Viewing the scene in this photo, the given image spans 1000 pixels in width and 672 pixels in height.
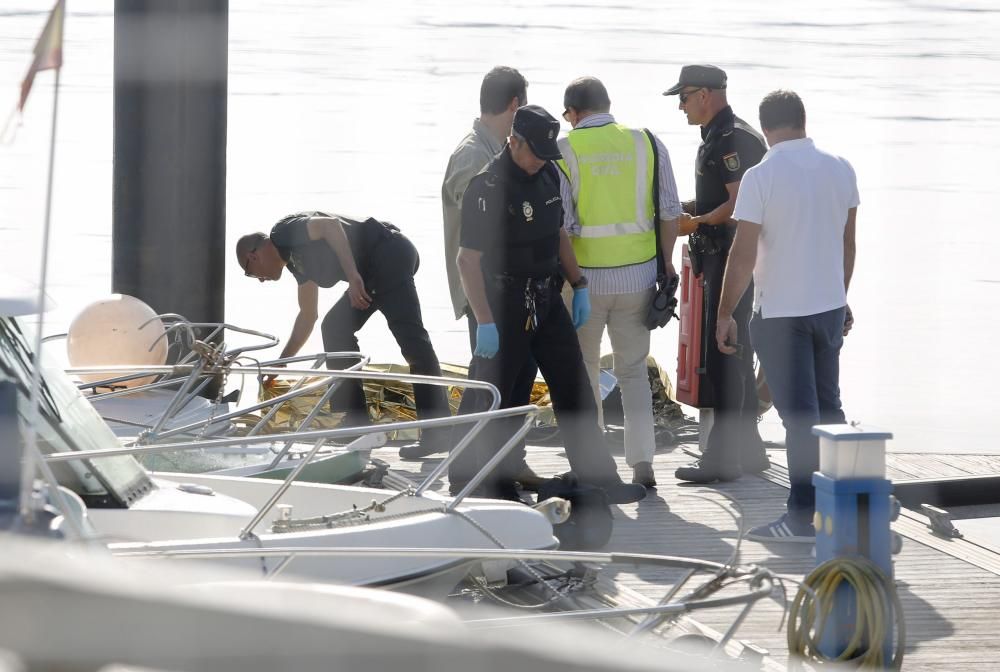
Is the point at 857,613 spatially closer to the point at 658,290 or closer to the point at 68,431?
the point at 68,431

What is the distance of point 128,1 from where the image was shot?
24.5ft

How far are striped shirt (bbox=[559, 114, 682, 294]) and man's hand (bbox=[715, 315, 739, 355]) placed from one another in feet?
1.39

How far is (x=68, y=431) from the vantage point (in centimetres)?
379

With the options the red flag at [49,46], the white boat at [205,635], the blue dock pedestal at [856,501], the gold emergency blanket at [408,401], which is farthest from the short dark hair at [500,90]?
the white boat at [205,635]

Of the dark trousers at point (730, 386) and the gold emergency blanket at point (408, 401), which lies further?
the gold emergency blanket at point (408, 401)

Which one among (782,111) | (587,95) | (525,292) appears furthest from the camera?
(587,95)

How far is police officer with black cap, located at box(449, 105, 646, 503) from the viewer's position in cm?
542

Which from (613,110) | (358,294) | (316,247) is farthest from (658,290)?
(613,110)

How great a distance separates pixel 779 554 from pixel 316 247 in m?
2.62

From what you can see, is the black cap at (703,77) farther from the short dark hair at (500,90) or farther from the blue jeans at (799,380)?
the blue jeans at (799,380)

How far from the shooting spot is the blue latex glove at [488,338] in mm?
5578

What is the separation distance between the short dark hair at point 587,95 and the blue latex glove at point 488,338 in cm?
97

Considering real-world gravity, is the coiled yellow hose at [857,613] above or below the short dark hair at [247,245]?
below

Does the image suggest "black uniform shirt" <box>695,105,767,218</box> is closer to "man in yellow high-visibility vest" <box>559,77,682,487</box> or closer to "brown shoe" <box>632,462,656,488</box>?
"man in yellow high-visibility vest" <box>559,77,682,487</box>
